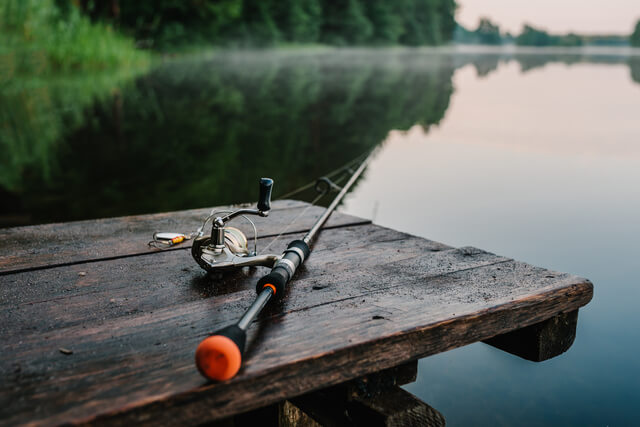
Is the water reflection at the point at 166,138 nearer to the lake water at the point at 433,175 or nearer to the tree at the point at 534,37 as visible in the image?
the lake water at the point at 433,175

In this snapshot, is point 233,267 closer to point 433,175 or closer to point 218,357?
point 218,357

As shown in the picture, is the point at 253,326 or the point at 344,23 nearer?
the point at 253,326

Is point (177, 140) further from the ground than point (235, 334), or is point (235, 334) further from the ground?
point (235, 334)

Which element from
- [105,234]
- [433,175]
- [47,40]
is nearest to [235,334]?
[105,234]

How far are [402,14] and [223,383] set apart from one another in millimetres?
63909

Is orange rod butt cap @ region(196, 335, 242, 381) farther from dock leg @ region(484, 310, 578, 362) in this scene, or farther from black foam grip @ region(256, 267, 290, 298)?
dock leg @ region(484, 310, 578, 362)

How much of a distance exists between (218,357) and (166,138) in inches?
263

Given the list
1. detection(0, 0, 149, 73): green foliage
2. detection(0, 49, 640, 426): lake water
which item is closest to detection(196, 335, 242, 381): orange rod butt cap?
detection(0, 49, 640, 426): lake water

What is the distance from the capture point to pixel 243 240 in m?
1.88

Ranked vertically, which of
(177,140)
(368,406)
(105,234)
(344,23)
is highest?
(344,23)

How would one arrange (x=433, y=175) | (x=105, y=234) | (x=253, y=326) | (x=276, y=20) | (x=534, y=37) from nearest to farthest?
(x=253, y=326) → (x=105, y=234) → (x=433, y=175) → (x=276, y=20) → (x=534, y=37)

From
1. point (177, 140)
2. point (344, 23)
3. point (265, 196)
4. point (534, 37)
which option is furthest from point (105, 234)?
point (534, 37)

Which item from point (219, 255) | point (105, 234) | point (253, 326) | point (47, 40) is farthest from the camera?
point (47, 40)

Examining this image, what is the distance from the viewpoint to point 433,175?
6.39 m
